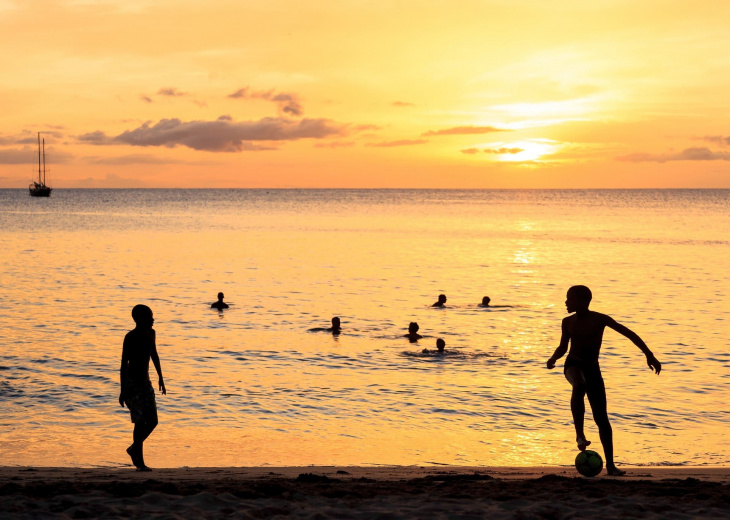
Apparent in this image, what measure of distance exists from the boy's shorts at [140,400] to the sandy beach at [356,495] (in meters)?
0.77

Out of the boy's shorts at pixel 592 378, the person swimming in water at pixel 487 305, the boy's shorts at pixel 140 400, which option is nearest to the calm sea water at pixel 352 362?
the person swimming in water at pixel 487 305

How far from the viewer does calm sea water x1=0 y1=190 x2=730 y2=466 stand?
13273mm

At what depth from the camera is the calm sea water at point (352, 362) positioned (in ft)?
43.5

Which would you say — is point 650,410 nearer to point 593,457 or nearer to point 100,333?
point 593,457

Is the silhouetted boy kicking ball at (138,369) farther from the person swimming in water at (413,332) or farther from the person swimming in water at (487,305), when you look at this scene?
the person swimming in water at (487,305)

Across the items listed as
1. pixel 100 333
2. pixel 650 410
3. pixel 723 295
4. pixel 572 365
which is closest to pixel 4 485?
pixel 572 365

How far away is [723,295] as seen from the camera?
35.2 meters

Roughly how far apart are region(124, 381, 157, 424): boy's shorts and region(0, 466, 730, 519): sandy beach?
77cm

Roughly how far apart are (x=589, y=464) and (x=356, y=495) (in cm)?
316

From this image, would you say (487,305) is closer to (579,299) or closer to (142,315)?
(579,299)

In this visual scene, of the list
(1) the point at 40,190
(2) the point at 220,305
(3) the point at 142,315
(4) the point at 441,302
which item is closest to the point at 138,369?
(3) the point at 142,315

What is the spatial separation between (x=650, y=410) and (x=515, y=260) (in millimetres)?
40339

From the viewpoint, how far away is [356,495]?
8547 mm

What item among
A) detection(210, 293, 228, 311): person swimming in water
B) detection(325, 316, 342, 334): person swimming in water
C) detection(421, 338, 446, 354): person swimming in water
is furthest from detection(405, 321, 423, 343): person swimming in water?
detection(210, 293, 228, 311): person swimming in water
